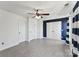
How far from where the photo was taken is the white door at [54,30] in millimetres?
11548

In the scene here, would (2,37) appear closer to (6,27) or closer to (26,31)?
(6,27)

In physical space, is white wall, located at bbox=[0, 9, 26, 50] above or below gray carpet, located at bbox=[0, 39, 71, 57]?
above

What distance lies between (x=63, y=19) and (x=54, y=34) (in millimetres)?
2398

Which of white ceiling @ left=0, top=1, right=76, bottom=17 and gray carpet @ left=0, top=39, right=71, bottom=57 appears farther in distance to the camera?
gray carpet @ left=0, top=39, right=71, bottom=57

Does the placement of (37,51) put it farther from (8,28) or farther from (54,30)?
(54,30)

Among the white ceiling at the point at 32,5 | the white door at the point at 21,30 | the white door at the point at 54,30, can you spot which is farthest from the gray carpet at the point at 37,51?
the white door at the point at 54,30

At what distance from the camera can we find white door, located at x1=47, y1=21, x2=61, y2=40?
1155 centimetres

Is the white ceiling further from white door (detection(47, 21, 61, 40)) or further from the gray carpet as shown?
white door (detection(47, 21, 61, 40))

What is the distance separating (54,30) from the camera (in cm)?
1234

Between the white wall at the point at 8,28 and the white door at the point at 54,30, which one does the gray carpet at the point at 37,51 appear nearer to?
the white wall at the point at 8,28

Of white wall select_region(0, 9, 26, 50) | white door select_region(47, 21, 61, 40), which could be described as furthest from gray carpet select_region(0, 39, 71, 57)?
white door select_region(47, 21, 61, 40)

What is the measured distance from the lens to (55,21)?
11828 mm

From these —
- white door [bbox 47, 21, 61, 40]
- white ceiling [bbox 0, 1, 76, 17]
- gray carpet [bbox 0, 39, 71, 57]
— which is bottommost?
gray carpet [bbox 0, 39, 71, 57]

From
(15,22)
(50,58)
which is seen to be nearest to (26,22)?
(15,22)
